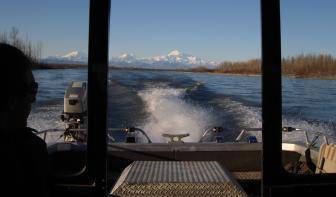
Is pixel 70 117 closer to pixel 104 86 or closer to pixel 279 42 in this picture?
pixel 104 86

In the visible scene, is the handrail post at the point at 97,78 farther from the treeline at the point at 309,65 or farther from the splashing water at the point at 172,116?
the splashing water at the point at 172,116

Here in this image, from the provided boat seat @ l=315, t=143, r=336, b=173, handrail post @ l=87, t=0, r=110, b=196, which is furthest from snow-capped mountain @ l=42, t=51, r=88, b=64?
boat seat @ l=315, t=143, r=336, b=173

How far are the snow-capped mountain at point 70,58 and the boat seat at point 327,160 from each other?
1.53m

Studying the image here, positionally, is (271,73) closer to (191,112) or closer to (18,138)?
(18,138)

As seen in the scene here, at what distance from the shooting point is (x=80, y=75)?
1887mm

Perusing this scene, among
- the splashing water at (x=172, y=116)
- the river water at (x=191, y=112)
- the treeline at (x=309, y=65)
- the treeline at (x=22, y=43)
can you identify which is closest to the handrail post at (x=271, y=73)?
the treeline at (x=309, y=65)

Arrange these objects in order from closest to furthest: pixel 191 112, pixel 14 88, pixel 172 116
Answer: pixel 14 88 → pixel 172 116 → pixel 191 112

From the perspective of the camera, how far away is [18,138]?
2.58 ft

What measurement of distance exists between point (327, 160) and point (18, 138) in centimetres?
218

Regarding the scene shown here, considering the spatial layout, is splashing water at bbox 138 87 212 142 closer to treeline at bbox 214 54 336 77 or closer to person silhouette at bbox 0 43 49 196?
treeline at bbox 214 54 336 77

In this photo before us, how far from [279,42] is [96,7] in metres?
0.77

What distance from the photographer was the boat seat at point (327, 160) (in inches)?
96.2

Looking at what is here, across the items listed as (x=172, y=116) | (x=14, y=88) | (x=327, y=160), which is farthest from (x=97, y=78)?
(x=172, y=116)

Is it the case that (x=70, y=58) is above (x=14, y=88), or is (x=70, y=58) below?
above
